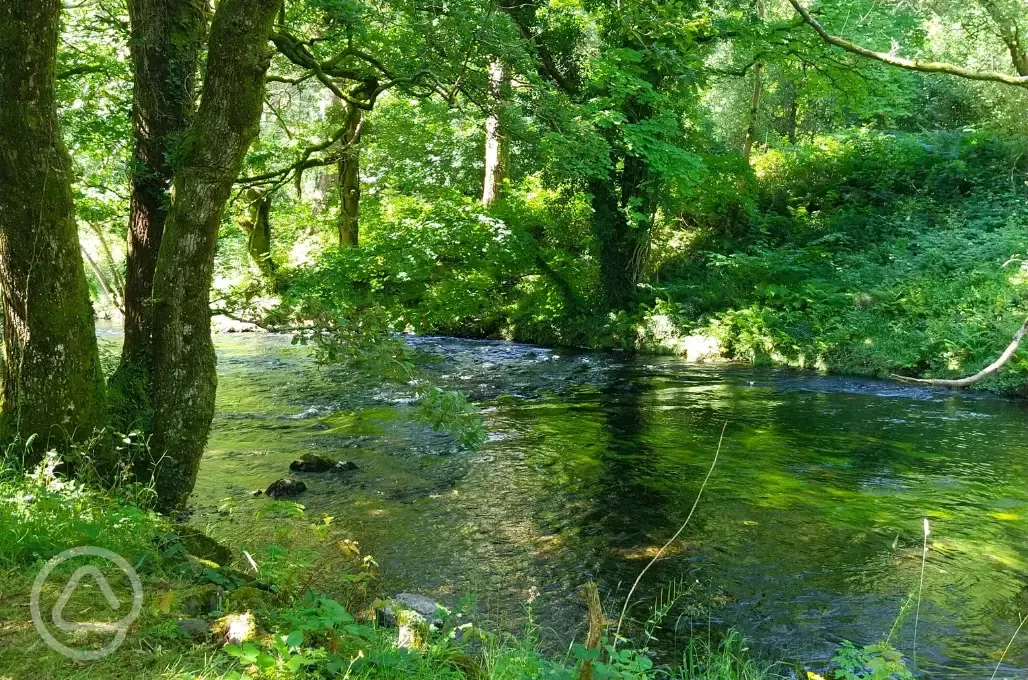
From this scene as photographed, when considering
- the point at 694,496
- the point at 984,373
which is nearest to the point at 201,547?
the point at 984,373

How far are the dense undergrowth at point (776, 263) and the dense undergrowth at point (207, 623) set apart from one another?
30.7 ft

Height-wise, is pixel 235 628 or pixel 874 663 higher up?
pixel 235 628

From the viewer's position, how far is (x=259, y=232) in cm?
1941

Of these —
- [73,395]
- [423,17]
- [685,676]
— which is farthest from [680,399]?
[73,395]

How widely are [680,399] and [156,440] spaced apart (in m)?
8.26

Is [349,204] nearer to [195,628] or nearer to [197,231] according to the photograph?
[197,231]

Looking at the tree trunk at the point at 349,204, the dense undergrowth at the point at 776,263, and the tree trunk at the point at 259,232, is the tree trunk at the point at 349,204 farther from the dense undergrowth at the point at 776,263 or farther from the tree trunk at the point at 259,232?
the tree trunk at the point at 259,232

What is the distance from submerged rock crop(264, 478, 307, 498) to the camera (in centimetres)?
713

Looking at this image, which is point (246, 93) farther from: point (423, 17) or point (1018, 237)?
point (1018, 237)

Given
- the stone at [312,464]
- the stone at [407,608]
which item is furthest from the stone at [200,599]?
the stone at [312,464]

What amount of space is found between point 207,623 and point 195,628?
7cm

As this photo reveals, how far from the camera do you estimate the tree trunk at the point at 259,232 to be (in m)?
17.7

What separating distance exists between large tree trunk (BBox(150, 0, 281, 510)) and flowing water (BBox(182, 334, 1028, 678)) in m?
1.28

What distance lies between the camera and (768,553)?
6.05m
